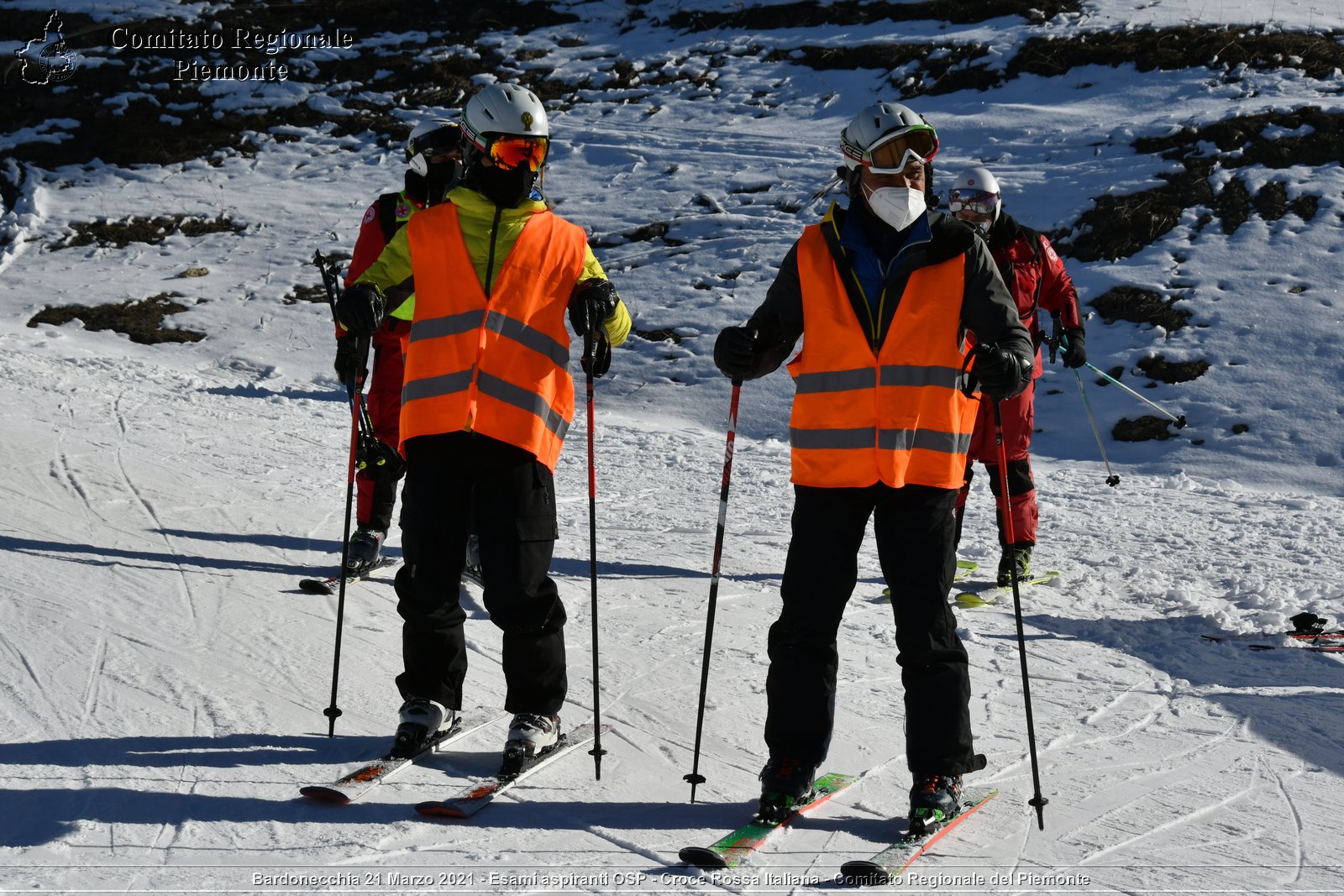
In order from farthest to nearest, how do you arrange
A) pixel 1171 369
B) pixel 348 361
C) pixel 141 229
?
pixel 141 229 < pixel 1171 369 < pixel 348 361

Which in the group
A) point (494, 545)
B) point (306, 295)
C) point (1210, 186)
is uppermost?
point (1210, 186)

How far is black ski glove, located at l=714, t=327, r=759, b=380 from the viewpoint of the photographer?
12.4 feet

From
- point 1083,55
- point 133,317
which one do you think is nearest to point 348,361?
point 133,317

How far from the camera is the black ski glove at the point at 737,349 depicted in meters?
3.77

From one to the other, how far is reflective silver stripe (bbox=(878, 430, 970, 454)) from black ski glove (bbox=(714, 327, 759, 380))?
467mm

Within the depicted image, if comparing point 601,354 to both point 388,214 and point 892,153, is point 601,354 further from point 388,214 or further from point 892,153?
point 388,214

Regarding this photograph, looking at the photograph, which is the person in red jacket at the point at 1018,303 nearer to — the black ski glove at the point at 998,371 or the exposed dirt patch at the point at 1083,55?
the black ski glove at the point at 998,371

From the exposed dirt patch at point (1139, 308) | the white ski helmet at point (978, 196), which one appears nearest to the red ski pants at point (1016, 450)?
the white ski helmet at point (978, 196)

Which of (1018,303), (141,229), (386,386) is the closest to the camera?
(386,386)

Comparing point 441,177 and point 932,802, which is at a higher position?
point 441,177

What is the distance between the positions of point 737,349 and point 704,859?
1.47m

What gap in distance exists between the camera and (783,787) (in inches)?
145

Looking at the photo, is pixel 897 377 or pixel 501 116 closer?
pixel 897 377

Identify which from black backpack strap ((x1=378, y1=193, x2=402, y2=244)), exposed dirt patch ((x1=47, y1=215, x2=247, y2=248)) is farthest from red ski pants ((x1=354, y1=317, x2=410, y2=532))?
exposed dirt patch ((x1=47, y1=215, x2=247, y2=248))
